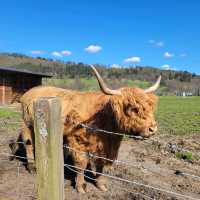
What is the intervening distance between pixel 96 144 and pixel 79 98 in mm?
900

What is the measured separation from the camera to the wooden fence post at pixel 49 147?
2.61 meters

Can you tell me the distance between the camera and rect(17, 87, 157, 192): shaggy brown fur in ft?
15.5

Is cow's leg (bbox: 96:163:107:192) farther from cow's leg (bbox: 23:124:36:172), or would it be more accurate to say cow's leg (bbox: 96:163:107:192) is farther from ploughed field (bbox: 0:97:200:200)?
cow's leg (bbox: 23:124:36:172)

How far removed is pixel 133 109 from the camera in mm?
4762

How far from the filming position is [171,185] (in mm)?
6160

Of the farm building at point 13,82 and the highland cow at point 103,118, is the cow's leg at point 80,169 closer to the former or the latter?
the highland cow at point 103,118

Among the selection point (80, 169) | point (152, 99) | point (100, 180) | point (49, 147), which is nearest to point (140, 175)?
point (100, 180)

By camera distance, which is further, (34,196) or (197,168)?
(197,168)

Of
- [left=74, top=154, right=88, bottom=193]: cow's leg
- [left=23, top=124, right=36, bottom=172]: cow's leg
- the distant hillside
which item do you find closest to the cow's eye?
[left=74, top=154, right=88, bottom=193]: cow's leg

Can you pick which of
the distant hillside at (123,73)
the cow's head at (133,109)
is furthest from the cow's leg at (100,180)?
the distant hillside at (123,73)

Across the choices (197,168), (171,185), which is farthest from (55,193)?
(197,168)

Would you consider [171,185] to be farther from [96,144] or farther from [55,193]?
[55,193]

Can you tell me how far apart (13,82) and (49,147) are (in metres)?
32.1

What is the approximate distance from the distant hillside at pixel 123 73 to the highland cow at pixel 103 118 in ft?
314
